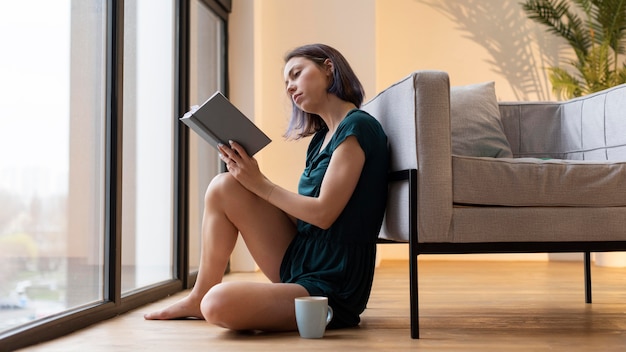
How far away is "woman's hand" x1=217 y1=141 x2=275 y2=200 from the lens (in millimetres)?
2012

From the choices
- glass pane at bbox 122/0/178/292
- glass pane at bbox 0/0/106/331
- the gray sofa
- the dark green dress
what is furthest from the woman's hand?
glass pane at bbox 122/0/178/292

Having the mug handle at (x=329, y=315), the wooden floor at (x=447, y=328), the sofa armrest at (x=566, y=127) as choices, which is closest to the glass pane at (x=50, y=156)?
the wooden floor at (x=447, y=328)

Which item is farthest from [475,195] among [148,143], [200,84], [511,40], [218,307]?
[511,40]

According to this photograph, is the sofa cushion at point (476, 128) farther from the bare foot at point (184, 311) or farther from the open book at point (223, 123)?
the bare foot at point (184, 311)

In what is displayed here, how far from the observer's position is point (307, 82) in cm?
211

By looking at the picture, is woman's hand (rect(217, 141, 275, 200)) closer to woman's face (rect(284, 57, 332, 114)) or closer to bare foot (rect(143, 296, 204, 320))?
woman's face (rect(284, 57, 332, 114))

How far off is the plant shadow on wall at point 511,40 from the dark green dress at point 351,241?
3.35m

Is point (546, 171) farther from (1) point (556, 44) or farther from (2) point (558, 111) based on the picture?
(1) point (556, 44)

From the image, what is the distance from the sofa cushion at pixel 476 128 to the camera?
8.45ft

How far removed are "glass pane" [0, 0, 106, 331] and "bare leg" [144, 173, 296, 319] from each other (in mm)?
417

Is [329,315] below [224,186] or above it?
below

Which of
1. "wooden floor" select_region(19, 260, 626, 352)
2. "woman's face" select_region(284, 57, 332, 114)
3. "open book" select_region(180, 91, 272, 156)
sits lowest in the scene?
"wooden floor" select_region(19, 260, 626, 352)

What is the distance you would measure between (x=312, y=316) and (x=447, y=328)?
17.9 inches

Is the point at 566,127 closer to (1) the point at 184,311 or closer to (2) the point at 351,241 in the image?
(2) the point at 351,241
